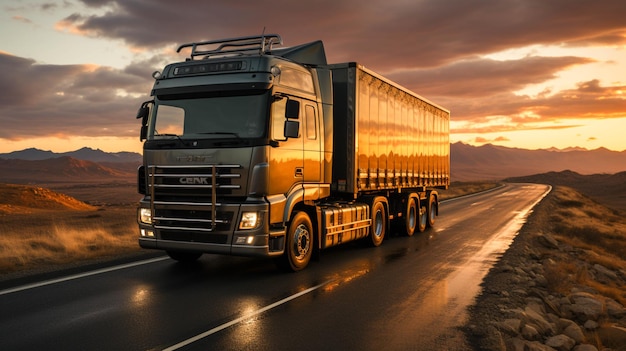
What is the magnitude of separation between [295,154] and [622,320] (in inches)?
236

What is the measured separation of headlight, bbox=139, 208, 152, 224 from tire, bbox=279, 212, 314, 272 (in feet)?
8.30

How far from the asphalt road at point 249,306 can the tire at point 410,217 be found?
A: 166 inches

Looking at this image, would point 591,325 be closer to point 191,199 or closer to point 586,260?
point 191,199

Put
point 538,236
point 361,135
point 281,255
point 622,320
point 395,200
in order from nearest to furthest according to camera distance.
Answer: point 622,320 → point 281,255 → point 361,135 → point 395,200 → point 538,236

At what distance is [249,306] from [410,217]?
10067mm

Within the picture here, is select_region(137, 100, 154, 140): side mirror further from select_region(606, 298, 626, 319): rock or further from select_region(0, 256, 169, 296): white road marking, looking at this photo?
select_region(606, 298, 626, 319): rock

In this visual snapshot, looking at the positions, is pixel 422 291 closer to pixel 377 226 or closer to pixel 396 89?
pixel 377 226

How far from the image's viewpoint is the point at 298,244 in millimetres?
10258

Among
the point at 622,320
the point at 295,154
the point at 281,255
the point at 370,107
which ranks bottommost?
the point at 622,320

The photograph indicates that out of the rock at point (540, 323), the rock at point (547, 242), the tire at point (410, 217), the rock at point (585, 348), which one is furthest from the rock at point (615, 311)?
the tire at point (410, 217)

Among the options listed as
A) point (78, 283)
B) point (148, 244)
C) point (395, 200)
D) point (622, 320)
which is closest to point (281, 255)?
point (148, 244)

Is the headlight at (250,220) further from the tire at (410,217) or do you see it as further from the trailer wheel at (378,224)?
the tire at (410,217)

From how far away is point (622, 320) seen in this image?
27.7 ft

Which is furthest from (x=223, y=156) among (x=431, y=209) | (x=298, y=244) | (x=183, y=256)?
(x=431, y=209)
